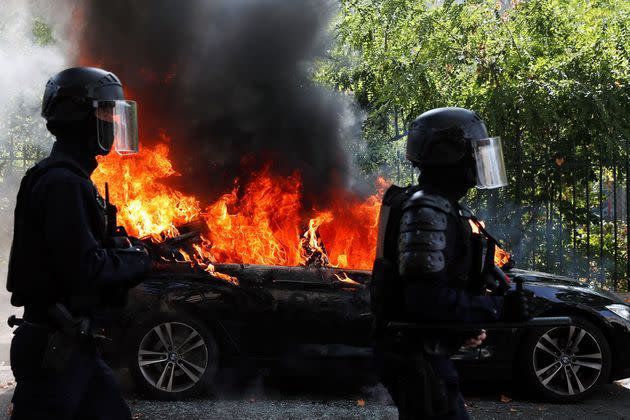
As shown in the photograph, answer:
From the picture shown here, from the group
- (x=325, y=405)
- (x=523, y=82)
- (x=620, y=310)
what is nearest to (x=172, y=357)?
(x=325, y=405)

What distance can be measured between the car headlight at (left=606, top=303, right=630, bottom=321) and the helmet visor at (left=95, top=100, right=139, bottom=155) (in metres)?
4.49

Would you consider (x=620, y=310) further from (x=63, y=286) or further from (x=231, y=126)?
(x=63, y=286)

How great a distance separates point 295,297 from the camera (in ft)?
19.1

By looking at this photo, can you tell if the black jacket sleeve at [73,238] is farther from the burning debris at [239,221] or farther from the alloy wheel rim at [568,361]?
the alloy wheel rim at [568,361]

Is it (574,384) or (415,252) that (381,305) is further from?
(574,384)

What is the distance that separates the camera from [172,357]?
18.9 ft

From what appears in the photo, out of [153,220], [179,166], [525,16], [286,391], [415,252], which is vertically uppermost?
[525,16]

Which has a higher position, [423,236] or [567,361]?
[423,236]

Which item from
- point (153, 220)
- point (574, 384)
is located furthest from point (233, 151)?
point (574, 384)

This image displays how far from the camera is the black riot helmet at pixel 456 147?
301 centimetres

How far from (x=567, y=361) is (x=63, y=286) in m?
4.52

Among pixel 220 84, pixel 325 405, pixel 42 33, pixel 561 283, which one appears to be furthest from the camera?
pixel 42 33

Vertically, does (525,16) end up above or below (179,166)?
above

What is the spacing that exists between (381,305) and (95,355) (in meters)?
1.11
